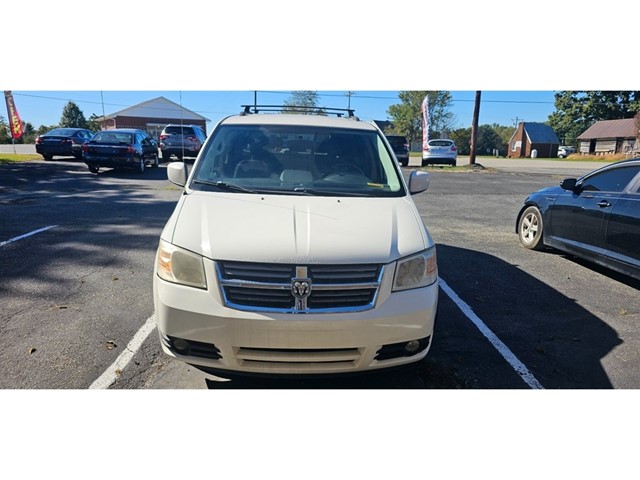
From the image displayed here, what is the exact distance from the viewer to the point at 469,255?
6461mm

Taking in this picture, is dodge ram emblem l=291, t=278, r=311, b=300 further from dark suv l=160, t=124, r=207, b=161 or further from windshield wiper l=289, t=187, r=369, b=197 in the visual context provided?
dark suv l=160, t=124, r=207, b=161

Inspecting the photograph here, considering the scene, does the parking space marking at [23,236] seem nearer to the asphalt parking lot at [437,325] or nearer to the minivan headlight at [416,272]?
the asphalt parking lot at [437,325]

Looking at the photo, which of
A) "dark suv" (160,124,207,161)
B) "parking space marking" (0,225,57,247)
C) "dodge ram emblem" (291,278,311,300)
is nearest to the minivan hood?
"dodge ram emblem" (291,278,311,300)

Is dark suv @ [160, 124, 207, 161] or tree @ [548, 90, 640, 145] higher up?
tree @ [548, 90, 640, 145]

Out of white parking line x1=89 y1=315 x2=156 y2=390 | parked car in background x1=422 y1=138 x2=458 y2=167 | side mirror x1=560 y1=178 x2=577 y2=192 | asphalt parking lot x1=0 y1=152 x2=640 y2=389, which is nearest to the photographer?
white parking line x1=89 y1=315 x2=156 y2=390

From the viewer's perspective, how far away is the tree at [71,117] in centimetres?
6538

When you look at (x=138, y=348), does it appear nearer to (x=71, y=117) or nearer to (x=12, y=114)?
(x=12, y=114)

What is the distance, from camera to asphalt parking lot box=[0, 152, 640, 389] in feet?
10.3

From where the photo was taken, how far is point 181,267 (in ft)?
8.75

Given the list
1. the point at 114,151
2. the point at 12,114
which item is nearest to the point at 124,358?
the point at 114,151

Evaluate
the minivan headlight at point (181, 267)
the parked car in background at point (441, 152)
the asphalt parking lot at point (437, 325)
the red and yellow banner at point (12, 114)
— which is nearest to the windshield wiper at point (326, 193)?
the minivan headlight at point (181, 267)

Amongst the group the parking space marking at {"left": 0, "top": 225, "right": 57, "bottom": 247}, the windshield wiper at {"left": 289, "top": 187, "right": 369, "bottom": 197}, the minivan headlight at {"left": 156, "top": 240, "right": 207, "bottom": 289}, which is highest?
the windshield wiper at {"left": 289, "top": 187, "right": 369, "bottom": 197}

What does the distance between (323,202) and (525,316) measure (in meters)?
2.49

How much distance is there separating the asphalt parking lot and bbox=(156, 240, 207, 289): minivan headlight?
33.0 inches
